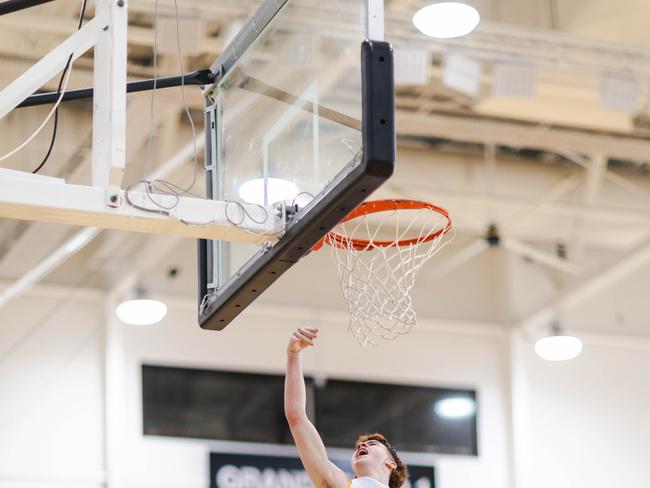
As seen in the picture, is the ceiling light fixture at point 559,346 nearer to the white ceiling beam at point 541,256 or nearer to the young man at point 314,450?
the white ceiling beam at point 541,256

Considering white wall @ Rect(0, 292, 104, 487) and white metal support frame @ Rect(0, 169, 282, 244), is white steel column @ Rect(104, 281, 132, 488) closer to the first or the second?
white wall @ Rect(0, 292, 104, 487)

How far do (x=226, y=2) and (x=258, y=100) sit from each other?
428cm

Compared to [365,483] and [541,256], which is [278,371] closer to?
[541,256]

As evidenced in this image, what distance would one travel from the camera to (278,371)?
14.7 meters

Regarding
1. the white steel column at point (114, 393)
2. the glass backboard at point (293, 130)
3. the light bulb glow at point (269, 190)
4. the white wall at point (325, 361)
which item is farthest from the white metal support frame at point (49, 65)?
the white wall at point (325, 361)

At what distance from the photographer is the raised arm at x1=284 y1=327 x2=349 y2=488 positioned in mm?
5613

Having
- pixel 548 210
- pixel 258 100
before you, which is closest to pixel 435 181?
pixel 548 210

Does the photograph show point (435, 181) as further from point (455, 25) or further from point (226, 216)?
point (226, 216)

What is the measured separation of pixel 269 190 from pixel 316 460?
1118 millimetres

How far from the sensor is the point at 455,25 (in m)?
8.80

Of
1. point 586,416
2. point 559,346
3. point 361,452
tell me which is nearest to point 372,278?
point 361,452

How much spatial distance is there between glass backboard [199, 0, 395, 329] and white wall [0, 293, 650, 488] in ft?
26.3

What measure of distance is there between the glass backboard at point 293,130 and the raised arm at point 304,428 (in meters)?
0.27

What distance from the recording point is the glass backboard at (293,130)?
15.9 ft
